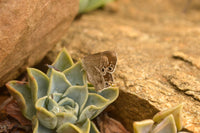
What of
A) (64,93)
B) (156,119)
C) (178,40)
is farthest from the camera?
(178,40)

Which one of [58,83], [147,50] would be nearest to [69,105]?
[58,83]

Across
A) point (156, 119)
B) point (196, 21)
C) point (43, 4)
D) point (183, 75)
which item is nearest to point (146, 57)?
point (183, 75)

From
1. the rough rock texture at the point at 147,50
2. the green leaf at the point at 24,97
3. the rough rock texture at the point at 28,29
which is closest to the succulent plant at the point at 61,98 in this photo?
the green leaf at the point at 24,97

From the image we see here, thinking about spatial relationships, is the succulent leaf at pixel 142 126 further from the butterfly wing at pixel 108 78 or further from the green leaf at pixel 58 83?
the green leaf at pixel 58 83

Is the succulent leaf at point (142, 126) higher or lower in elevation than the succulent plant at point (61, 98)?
lower

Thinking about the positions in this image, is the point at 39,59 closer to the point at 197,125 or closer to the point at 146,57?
the point at 146,57

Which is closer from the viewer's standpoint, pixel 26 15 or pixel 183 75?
pixel 26 15

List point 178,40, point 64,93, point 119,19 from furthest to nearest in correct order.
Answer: point 119,19 → point 178,40 → point 64,93
